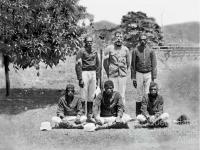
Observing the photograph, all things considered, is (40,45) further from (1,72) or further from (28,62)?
(1,72)

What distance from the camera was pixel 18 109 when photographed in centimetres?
1456

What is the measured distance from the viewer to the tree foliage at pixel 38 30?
14219 millimetres

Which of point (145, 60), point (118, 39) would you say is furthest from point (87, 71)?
point (145, 60)

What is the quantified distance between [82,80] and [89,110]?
2.79ft

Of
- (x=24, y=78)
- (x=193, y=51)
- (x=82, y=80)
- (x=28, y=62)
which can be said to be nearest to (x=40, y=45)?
(x=28, y=62)

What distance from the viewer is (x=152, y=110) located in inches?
379

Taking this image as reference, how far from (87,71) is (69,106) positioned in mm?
1405

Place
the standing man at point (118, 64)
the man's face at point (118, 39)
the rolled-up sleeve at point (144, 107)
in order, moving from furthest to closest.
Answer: the standing man at point (118, 64), the man's face at point (118, 39), the rolled-up sleeve at point (144, 107)

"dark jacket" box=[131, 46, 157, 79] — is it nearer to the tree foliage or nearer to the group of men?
the group of men

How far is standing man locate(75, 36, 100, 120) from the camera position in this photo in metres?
10.6

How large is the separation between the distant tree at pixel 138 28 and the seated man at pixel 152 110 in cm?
3914

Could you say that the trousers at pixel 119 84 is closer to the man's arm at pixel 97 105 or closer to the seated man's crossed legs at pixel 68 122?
the man's arm at pixel 97 105

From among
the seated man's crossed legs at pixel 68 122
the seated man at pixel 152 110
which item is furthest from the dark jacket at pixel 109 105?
the seated man at pixel 152 110

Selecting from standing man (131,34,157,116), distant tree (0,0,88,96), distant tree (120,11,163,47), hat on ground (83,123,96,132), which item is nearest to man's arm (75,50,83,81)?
Result: standing man (131,34,157,116)
